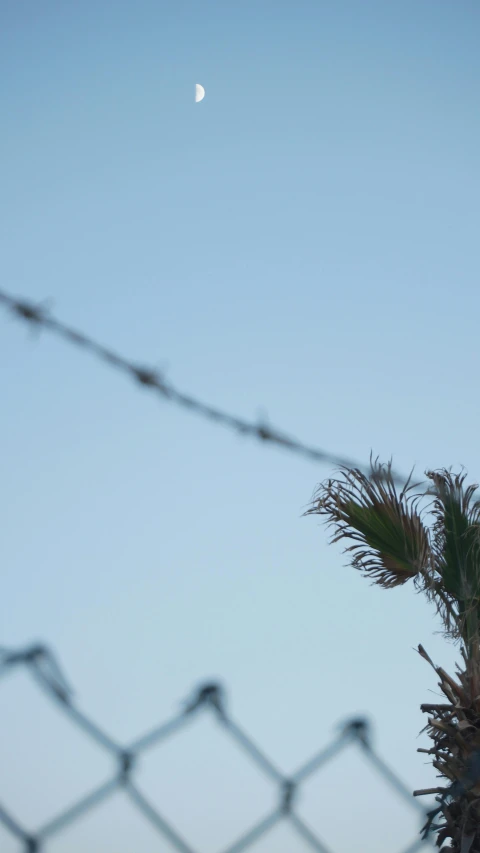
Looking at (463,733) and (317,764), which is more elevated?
(317,764)

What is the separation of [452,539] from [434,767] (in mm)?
1287

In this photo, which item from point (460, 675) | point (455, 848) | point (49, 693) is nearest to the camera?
point (49, 693)

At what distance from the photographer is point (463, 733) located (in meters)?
4.38

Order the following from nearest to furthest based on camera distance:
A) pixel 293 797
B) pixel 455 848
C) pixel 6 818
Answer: pixel 6 818 < pixel 293 797 < pixel 455 848

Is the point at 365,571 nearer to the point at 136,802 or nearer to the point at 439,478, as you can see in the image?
the point at 439,478

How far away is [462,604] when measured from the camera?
500 cm

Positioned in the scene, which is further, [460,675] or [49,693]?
[460,675]

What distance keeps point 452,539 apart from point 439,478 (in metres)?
0.37

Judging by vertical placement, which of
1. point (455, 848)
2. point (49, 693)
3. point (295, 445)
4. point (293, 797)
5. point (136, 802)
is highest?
point (295, 445)

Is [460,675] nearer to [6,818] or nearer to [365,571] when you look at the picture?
[365,571]

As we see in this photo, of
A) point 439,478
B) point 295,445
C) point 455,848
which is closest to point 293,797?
point 455,848

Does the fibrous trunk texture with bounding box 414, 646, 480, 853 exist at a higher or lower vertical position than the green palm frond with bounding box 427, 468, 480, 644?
lower

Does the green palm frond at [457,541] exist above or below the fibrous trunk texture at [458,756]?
above

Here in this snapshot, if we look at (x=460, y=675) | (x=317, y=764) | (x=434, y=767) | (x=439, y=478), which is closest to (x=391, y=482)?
(x=439, y=478)
